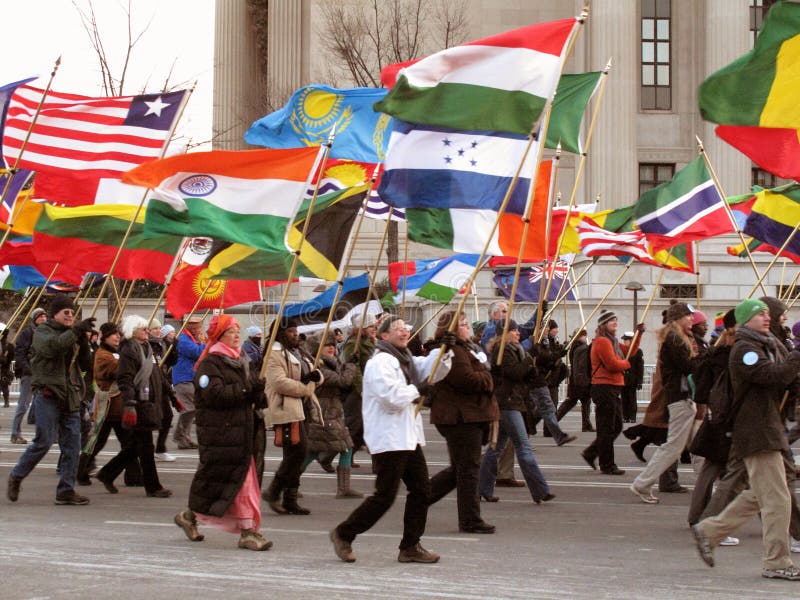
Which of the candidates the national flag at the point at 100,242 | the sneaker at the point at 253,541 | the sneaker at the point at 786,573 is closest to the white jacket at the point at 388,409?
the sneaker at the point at 253,541

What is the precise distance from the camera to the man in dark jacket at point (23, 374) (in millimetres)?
19016

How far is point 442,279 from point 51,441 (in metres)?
8.45

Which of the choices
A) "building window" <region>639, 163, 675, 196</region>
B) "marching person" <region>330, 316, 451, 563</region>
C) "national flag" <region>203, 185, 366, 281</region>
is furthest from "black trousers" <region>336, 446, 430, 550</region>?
"building window" <region>639, 163, 675, 196</region>

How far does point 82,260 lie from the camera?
1605cm

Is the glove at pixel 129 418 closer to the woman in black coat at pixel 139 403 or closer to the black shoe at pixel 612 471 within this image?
the woman in black coat at pixel 139 403

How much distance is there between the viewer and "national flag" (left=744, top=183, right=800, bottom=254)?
1612 cm

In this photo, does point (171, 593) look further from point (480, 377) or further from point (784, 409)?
point (784, 409)

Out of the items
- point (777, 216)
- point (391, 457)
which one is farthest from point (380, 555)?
point (777, 216)

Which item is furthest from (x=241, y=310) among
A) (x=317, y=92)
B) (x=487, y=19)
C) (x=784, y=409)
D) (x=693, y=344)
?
(x=784, y=409)

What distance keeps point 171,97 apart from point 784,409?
7.89 m

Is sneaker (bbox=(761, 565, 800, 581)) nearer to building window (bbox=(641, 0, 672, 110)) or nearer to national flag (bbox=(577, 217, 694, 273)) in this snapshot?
national flag (bbox=(577, 217, 694, 273))

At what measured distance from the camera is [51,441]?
11930 millimetres

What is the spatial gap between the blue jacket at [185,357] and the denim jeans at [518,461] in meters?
6.19

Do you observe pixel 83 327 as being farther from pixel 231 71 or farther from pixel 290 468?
pixel 231 71
